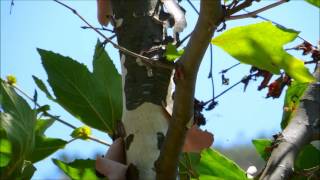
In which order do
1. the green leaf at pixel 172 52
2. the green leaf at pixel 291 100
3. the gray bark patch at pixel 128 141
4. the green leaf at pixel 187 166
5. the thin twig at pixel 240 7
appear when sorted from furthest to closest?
the green leaf at pixel 291 100 < the green leaf at pixel 187 166 < the gray bark patch at pixel 128 141 < the green leaf at pixel 172 52 < the thin twig at pixel 240 7

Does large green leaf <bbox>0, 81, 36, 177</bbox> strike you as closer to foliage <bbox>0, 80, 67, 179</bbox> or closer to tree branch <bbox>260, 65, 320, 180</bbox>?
foliage <bbox>0, 80, 67, 179</bbox>

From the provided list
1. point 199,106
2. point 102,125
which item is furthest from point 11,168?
point 199,106

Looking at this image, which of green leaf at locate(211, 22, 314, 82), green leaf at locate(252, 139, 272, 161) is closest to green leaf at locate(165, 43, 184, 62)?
green leaf at locate(211, 22, 314, 82)

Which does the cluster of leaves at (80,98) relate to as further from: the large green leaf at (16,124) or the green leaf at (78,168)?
the large green leaf at (16,124)

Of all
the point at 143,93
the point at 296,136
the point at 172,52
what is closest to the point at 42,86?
the point at 143,93

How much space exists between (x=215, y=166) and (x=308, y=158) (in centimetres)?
22

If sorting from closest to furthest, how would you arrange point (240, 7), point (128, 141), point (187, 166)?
point (240, 7) < point (128, 141) < point (187, 166)

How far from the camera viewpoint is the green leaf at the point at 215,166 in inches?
40.3

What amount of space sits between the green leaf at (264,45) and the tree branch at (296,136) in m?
0.24

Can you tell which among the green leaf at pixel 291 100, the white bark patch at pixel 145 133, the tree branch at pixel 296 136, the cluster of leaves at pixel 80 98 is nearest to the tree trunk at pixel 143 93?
the white bark patch at pixel 145 133

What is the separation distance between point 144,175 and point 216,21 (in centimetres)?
31

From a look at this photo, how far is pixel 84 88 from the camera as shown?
1.04m

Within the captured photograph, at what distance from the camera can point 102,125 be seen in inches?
40.1

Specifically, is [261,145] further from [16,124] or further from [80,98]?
[16,124]
